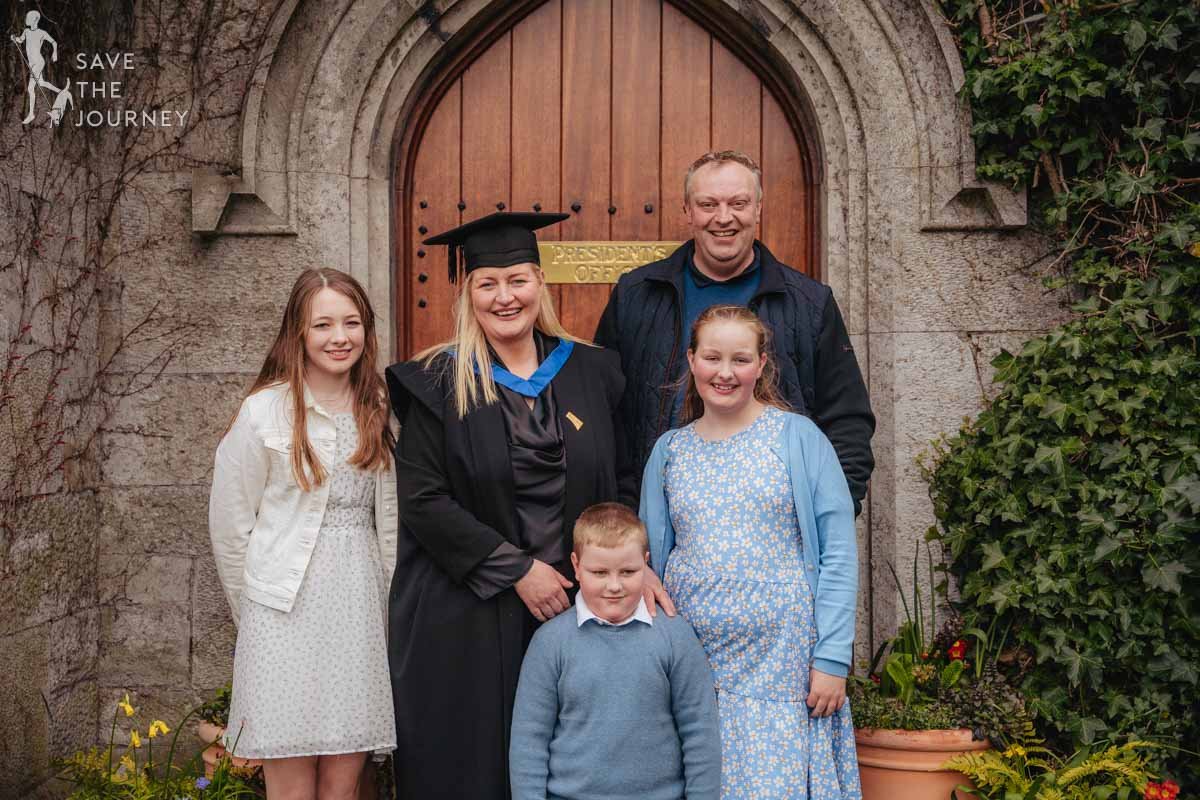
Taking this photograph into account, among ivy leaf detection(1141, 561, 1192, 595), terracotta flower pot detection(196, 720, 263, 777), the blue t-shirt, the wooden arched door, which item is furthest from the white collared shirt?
the wooden arched door

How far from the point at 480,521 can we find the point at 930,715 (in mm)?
1518

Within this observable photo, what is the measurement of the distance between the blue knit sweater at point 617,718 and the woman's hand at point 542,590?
12 centimetres

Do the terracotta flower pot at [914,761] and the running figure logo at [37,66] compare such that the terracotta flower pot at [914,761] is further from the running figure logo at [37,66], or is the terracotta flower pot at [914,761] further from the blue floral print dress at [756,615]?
the running figure logo at [37,66]

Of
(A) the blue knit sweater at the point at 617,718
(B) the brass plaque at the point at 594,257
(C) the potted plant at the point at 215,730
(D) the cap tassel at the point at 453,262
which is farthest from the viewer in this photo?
(B) the brass plaque at the point at 594,257

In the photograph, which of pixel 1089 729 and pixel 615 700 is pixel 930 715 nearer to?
pixel 1089 729

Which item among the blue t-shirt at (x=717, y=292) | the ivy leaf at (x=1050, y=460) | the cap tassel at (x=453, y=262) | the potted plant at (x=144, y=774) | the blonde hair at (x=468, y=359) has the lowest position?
the potted plant at (x=144, y=774)

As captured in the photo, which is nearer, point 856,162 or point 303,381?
point 303,381

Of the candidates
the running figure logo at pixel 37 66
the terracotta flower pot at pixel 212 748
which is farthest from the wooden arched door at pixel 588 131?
the terracotta flower pot at pixel 212 748

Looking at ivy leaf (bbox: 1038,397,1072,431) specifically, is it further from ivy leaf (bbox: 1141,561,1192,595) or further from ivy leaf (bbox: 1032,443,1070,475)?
ivy leaf (bbox: 1141,561,1192,595)

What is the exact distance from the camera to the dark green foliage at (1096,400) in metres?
2.94

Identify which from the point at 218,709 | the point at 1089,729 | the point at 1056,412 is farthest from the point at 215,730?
the point at 1056,412

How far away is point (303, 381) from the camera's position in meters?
2.57

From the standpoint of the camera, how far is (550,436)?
96.2 inches

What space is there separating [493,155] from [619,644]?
2148 millimetres
